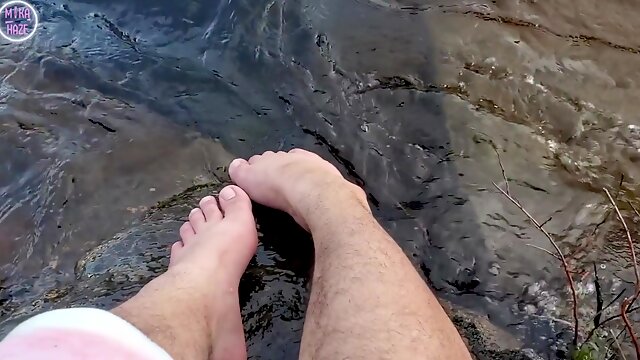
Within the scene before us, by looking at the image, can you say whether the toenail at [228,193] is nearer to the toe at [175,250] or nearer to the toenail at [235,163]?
the toenail at [235,163]

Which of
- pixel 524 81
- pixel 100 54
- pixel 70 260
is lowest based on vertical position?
pixel 70 260

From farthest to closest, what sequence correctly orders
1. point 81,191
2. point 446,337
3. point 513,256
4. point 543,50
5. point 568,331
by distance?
1. point 543,50
2. point 81,191
3. point 513,256
4. point 568,331
5. point 446,337

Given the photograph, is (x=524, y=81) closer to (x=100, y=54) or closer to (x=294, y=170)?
(x=294, y=170)

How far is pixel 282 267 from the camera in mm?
2164

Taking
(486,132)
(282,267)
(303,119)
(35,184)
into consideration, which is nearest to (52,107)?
(35,184)

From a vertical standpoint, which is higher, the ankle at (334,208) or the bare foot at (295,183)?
the ankle at (334,208)

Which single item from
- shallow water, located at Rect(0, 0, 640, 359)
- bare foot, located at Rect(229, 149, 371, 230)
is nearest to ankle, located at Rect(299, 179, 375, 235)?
bare foot, located at Rect(229, 149, 371, 230)

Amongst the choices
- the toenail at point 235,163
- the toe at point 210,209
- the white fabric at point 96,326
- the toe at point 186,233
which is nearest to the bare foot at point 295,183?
the toenail at point 235,163

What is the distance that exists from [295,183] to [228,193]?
28 cm

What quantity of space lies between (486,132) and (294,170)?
706 mm

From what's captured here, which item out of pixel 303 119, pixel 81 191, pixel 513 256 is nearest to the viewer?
pixel 513 256

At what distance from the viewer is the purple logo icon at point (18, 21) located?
292cm

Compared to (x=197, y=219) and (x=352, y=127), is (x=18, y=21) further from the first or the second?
(x=352, y=127)

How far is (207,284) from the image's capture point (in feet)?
6.39
